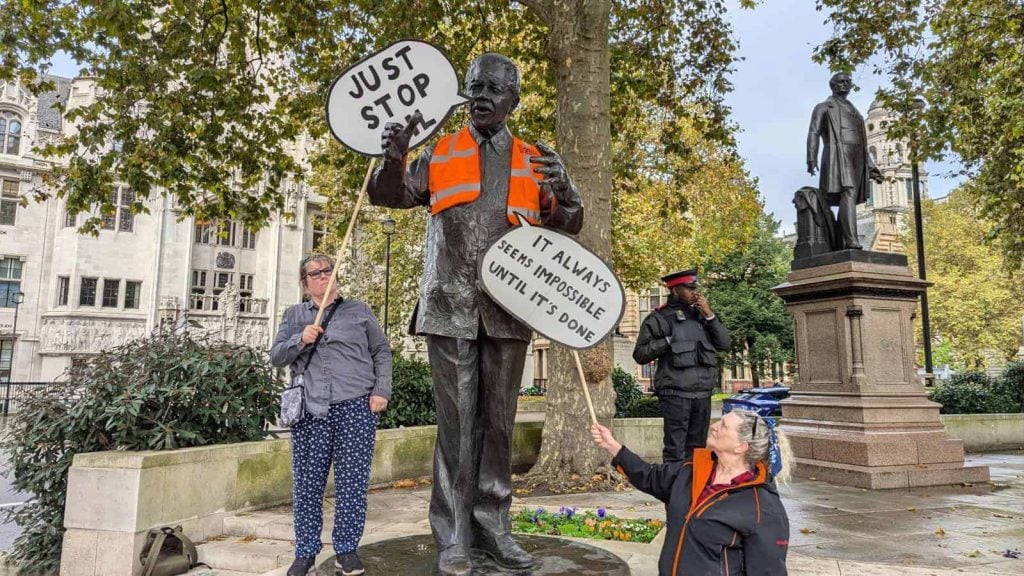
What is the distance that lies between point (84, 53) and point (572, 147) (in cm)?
737

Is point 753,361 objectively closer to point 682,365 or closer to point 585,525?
point 682,365

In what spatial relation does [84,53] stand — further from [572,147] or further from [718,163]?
[718,163]

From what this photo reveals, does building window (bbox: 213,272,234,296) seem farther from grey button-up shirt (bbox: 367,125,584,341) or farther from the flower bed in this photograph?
grey button-up shirt (bbox: 367,125,584,341)

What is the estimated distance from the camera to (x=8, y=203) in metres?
38.6

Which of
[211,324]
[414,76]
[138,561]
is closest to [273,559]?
[138,561]

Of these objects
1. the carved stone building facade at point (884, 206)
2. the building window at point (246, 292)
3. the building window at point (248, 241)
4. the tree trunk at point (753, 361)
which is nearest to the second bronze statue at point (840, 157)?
the tree trunk at point (753, 361)

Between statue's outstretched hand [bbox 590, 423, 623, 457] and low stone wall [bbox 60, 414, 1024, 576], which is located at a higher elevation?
statue's outstretched hand [bbox 590, 423, 623, 457]

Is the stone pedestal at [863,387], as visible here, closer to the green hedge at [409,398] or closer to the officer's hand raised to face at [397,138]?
the green hedge at [409,398]

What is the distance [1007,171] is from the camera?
54.5ft

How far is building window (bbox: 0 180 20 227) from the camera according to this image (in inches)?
1506

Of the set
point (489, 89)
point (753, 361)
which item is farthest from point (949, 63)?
point (753, 361)

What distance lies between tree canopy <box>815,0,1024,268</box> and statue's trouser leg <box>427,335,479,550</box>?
11809 mm

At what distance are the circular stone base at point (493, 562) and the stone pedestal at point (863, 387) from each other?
5424 mm

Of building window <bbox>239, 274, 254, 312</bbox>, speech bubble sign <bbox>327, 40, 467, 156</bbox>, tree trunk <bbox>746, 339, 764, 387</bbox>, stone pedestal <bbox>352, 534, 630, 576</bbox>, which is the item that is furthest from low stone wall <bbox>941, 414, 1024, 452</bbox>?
building window <bbox>239, 274, 254, 312</bbox>
